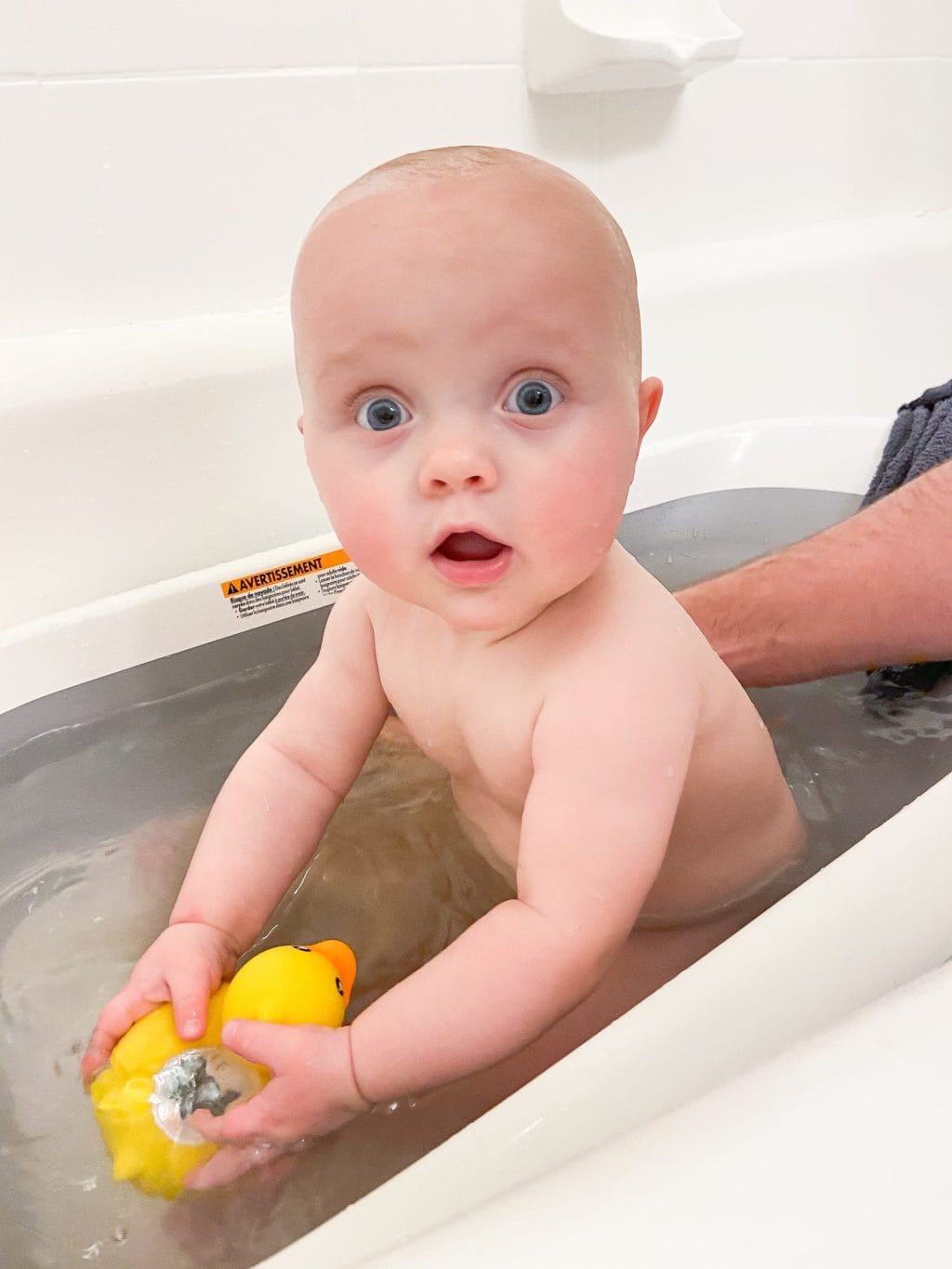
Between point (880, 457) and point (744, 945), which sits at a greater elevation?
point (744, 945)

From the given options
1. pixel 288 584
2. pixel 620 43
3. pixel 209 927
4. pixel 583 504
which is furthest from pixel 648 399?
pixel 620 43

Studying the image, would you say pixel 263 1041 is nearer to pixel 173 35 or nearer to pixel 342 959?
pixel 342 959

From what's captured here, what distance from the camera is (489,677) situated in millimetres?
641

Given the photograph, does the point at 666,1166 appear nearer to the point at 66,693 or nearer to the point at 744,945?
the point at 744,945

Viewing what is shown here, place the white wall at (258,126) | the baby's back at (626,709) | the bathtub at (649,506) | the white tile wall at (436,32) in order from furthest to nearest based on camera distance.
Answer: the white tile wall at (436,32), the white wall at (258,126), the baby's back at (626,709), the bathtub at (649,506)

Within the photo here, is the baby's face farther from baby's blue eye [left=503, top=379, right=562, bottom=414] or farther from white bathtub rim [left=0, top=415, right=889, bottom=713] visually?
white bathtub rim [left=0, top=415, right=889, bottom=713]

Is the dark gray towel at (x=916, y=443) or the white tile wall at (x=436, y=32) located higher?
the white tile wall at (x=436, y=32)

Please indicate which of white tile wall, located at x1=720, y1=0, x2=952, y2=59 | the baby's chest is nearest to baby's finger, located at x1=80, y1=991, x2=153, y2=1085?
the baby's chest

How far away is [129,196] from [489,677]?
2.49 ft

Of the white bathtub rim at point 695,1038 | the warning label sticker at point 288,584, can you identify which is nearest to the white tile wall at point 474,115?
the warning label sticker at point 288,584

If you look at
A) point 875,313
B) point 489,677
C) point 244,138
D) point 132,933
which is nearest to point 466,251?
point 489,677

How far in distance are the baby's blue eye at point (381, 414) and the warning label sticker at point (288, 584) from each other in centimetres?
54

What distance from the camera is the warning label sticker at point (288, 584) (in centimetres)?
108

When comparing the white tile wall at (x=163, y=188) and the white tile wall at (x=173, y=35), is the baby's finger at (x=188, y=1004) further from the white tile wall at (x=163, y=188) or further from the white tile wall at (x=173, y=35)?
the white tile wall at (x=173, y=35)
